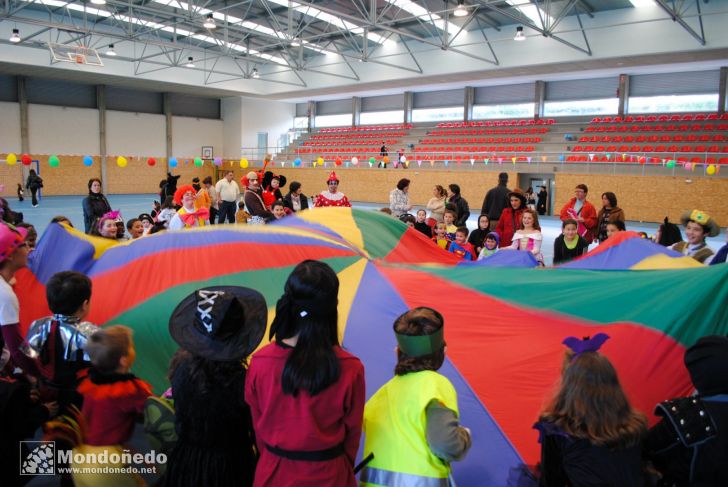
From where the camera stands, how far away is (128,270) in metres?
2.86

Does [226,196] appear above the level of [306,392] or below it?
above

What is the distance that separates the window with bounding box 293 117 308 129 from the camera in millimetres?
26130

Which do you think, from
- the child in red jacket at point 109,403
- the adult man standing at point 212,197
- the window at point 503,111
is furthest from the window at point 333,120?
the child in red jacket at point 109,403

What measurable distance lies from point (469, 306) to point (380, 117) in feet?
72.1

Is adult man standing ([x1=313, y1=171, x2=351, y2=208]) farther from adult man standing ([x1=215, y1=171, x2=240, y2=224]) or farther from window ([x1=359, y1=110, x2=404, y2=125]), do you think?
window ([x1=359, y1=110, x2=404, y2=125])

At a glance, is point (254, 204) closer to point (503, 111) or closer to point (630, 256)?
point (630, 256)

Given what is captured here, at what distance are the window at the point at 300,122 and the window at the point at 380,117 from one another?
3.27 meters

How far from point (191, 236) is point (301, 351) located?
6.25ft

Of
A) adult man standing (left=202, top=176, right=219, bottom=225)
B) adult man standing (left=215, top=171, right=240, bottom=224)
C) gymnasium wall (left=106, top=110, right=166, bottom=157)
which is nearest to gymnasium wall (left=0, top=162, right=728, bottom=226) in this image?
gymnasium wall (left=106, top=110, right=166, bottom=157)

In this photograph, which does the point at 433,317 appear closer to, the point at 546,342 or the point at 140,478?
the point at 546,342

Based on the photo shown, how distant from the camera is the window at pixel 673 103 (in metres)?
16.2

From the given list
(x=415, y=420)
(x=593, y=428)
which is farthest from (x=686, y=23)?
(x=415, y=420)

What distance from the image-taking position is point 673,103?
16844mm

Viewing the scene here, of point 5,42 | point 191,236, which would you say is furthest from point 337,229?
point 5,42
